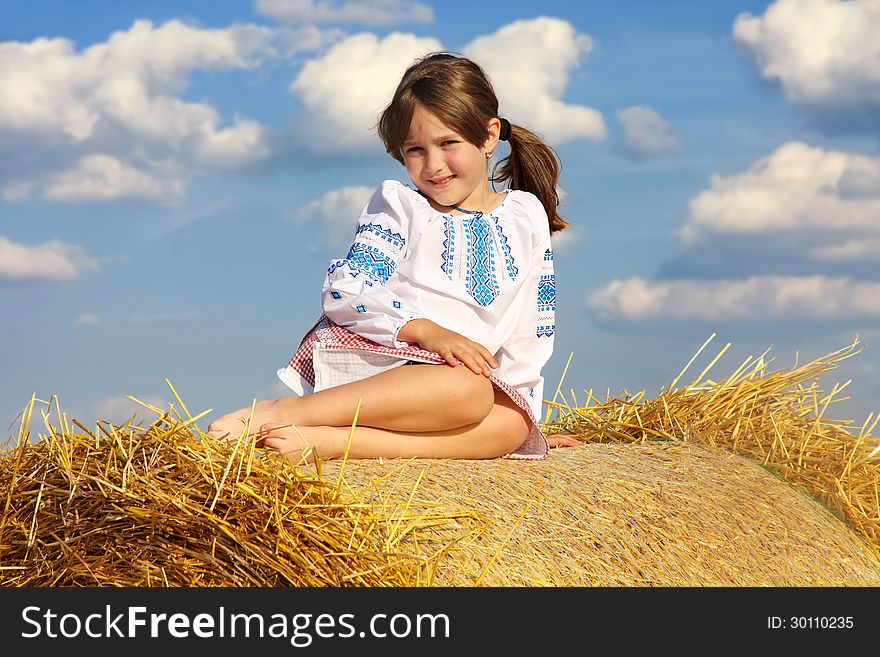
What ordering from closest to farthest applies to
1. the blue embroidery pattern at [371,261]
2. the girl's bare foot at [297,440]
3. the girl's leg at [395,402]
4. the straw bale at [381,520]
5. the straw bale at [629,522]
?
1. the straw bale at [381,520]
2. the straw bale at [629,522]
3. the girl's bare foot at [297,440]
4. the girl's leg at [395,402]
5. the blue embroidery pattern at [371,261]

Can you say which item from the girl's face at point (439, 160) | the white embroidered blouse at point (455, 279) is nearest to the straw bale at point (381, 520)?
the white embroidered blouse at point (455, 279)

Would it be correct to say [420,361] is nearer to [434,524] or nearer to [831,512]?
[434,524]

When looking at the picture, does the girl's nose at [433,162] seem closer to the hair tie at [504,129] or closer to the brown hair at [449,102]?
the brown hair at [449,102]

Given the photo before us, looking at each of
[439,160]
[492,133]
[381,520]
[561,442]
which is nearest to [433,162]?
[439,160]

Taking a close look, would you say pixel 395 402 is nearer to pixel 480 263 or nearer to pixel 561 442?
pixel 480 263

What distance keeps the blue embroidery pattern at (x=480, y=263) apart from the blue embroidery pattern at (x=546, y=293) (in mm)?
177

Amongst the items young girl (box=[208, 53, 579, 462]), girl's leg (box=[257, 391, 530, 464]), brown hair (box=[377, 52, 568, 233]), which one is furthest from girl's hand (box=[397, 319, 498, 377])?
brown hair (box=[377, 52, 568, 233])

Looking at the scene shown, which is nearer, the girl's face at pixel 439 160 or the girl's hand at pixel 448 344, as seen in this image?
the girl's hand at pixel 448 344

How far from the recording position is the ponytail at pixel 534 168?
3.04 meters

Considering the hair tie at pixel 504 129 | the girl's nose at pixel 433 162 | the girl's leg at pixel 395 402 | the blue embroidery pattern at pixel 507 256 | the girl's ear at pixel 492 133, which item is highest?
the hair tie at pixel 504 129

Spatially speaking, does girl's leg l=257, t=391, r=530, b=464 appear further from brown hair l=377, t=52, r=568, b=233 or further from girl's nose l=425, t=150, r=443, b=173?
brown hair l=377, t=52, r=568, b=233

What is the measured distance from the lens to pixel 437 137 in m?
2.62
